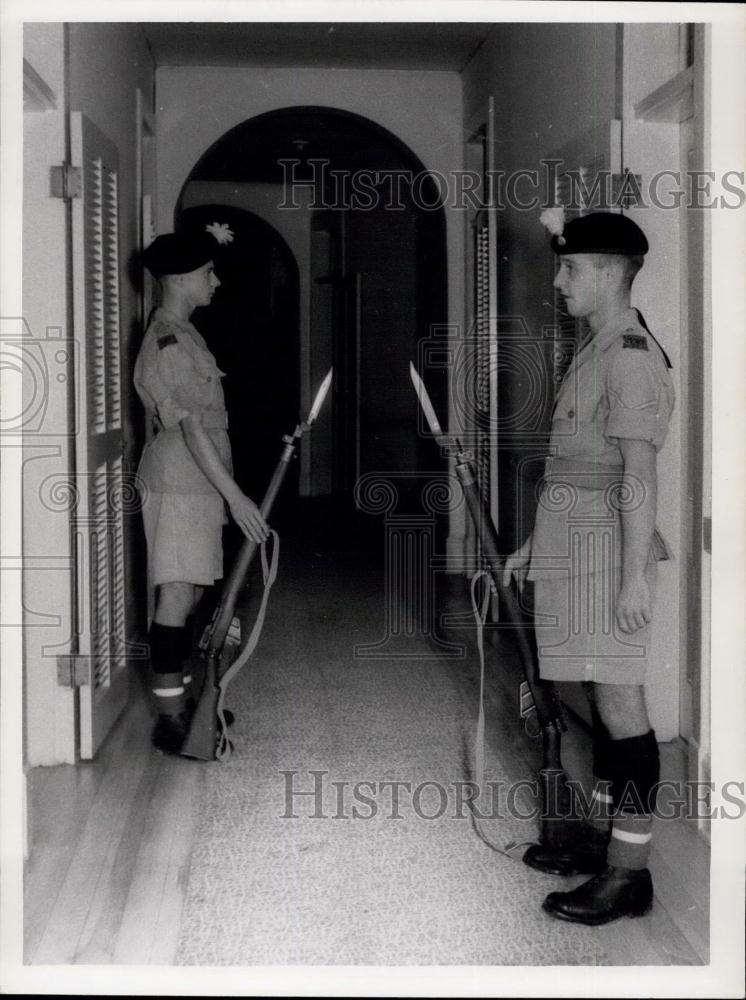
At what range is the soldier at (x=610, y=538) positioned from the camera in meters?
1.92

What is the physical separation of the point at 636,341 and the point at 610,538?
0.35 meters

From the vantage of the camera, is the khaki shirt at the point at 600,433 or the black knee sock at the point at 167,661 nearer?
the khaki shirt at the point at 600,433

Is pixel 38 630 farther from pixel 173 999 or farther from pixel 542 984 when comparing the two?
pixel 542 984

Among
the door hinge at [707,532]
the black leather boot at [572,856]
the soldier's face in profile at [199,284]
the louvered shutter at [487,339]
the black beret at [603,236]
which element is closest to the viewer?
the black beret at [603,236]

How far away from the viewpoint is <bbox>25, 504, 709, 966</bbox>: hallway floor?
1930mm

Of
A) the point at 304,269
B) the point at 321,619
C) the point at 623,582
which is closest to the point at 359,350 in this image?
the point at 304,269

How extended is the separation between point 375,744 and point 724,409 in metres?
1.58

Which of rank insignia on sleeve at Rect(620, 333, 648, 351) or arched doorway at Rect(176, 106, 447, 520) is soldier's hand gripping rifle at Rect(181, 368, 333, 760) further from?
arched doorway at Rect(176, 106, 447, 520)

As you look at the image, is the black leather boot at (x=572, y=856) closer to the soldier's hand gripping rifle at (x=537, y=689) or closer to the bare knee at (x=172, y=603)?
the soldier's hand gripping rifle at (x=537, y=689)

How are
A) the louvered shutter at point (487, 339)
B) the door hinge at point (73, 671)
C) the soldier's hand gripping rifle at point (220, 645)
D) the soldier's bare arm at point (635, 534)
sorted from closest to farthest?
the soldier's bare arm at point (635, 534) → the soldier's hand gripping rifle at point (220, 645) → the door hinge at point (73, 671) → the louvered shutter at point (487, 339)

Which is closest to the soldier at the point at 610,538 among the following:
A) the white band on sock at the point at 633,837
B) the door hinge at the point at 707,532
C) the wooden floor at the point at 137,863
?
the white band on sock at the point at 633,837

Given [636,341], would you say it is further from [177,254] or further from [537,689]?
[177,254]

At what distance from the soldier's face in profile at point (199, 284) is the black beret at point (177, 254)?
18mm

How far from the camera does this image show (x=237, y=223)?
28.1 feet
